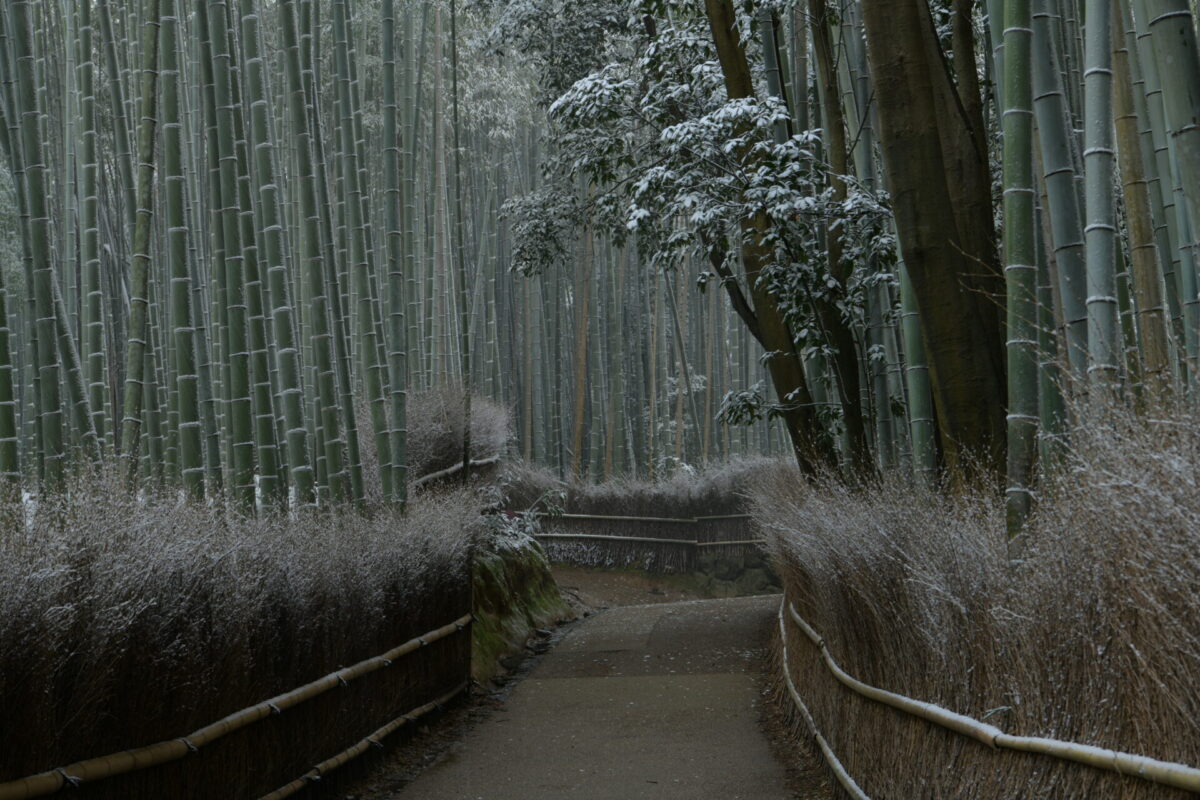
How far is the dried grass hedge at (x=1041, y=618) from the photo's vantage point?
1646 mm

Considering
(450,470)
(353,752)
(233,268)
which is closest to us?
(353,752)

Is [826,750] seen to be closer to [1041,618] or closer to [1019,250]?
[1019,250]

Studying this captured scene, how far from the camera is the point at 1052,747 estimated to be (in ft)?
6.70

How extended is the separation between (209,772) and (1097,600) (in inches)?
87.7

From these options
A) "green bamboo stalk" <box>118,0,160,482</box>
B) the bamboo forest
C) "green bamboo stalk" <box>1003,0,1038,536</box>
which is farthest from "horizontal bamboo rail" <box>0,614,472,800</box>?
"green bamboo stalk" <box>1003,0,1038,536</box>

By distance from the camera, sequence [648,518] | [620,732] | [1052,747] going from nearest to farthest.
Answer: [1052,747], [620,732], [648,518]

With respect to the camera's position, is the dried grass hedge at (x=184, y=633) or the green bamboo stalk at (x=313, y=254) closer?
the dried grass hedge at (x=184, y=633)

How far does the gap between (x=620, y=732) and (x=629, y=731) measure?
0.04 meters

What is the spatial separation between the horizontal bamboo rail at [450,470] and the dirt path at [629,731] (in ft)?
4.54

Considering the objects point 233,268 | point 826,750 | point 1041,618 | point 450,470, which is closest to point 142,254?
point 233,268

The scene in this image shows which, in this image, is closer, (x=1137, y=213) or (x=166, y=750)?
(x=166, y=750)

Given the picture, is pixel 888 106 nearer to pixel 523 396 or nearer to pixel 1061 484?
pixel 1061 484

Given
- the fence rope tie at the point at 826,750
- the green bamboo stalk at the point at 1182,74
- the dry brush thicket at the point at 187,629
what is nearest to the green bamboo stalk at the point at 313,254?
the dry brush thicket at the point at 187,629

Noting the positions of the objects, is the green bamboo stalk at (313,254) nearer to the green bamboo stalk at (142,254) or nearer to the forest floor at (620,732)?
the green bamboo stalk at (142,254)
